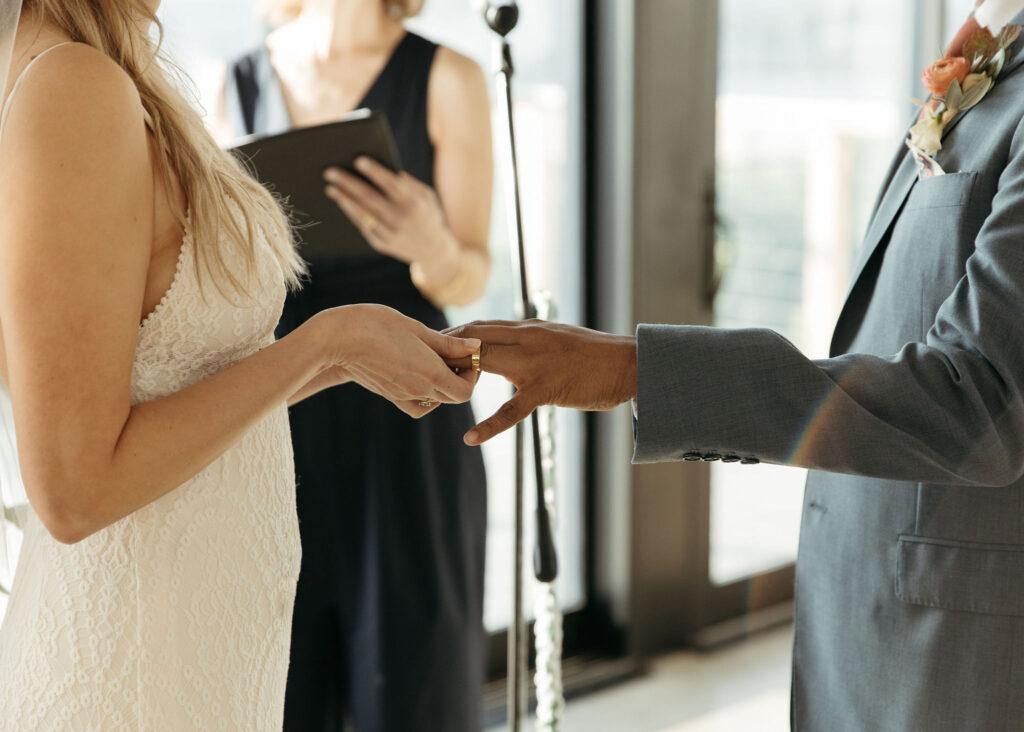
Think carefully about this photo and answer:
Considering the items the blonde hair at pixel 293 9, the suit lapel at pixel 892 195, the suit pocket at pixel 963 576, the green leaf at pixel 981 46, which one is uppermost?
the blonde hair at pixel 293 9

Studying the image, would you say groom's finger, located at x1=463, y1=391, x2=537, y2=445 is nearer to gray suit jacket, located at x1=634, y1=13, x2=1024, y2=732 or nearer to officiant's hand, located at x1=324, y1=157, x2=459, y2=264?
gray suit jacket, located at x1=634, y1=13, x2=1024, y2=732

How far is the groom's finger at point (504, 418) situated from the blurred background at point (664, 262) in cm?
159

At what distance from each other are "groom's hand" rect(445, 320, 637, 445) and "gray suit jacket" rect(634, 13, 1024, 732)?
6 centimetres

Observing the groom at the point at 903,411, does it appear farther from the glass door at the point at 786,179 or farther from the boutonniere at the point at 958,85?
the glass door at the point at 786,179

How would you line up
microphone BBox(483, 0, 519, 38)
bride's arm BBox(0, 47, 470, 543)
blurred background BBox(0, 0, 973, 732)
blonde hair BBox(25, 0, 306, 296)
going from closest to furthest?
bride's arm BBox(0, 47, 470, 543) → blonde hair BBox(25, 0, 306, 296) → microphone BBox(483, 0, 519, 38) → blurred background BBox(0, 0, 973, 732)

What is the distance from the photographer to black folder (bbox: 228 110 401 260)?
1.69 metres

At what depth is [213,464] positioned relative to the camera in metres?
1.11

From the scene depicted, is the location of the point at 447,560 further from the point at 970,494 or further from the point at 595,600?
the point at 595,600

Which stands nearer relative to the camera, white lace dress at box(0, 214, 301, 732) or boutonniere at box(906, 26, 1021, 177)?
white lace dress at box(0, 214, 301, 732)

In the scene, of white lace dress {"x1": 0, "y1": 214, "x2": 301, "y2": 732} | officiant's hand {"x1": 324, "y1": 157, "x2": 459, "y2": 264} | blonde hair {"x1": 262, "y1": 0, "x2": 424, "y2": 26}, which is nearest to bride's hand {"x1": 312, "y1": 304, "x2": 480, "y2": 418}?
white lace dress {"x1": 0, "y1": 214, "x2": 301, "y2": 732}

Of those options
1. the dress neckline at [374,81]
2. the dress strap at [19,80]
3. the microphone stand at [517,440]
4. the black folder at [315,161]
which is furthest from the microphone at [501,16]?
the dress strap at [19,80]

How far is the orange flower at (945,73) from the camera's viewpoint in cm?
134

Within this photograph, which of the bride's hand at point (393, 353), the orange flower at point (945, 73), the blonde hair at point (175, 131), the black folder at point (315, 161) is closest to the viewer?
the blonde hair at point (175, 131)

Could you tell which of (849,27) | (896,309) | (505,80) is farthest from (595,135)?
(896,309)
